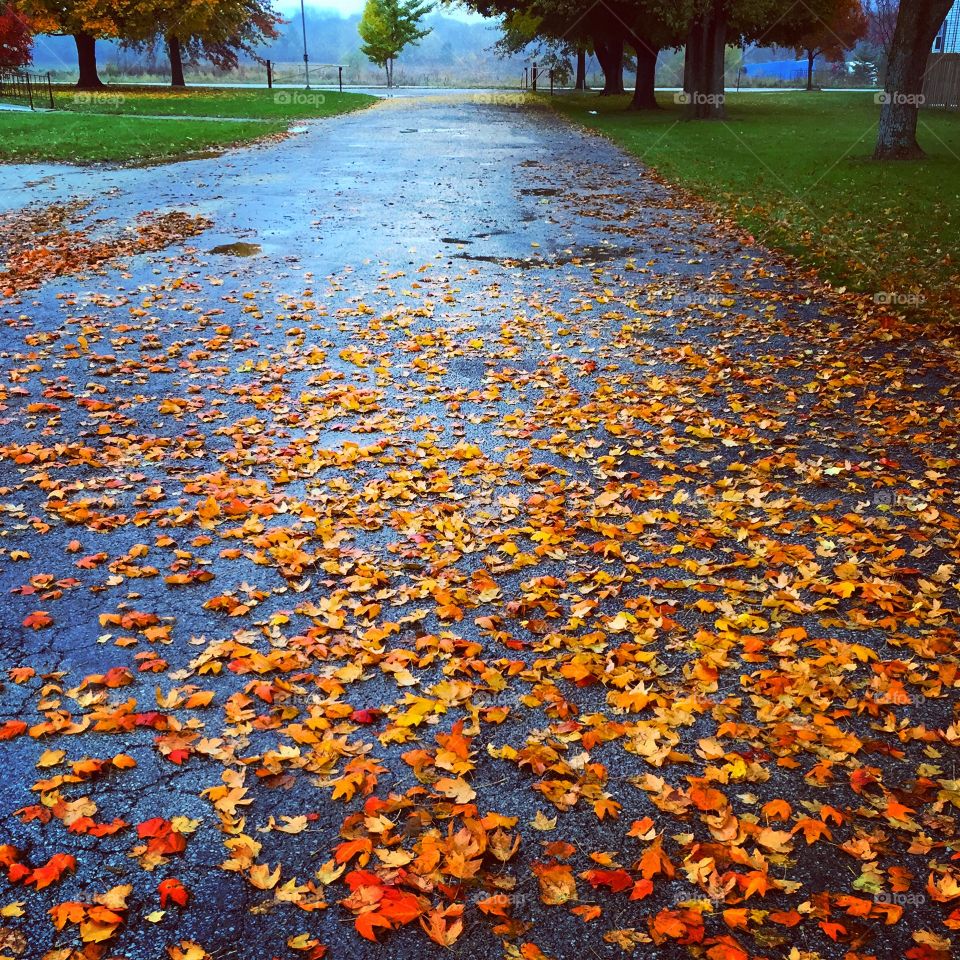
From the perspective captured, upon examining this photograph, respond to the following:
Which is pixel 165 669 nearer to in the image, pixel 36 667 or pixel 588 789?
pixel 36 667

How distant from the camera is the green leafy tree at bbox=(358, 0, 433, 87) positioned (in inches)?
2613

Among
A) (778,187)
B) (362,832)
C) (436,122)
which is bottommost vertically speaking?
(362,832)

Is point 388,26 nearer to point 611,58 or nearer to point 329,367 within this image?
point 611,58

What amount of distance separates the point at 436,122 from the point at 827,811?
107 feet

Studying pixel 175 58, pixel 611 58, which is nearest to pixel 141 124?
pixel 611 58

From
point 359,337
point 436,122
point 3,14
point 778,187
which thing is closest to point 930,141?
point 778,187

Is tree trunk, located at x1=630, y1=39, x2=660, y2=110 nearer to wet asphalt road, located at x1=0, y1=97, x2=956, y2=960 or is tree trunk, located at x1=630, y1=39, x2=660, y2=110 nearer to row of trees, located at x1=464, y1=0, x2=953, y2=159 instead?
row of trees, located at x1=464, y1=0, x2=953, y2=159

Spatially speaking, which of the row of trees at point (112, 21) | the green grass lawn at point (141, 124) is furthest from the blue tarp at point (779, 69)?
the green grass lawn at point (141, 124)

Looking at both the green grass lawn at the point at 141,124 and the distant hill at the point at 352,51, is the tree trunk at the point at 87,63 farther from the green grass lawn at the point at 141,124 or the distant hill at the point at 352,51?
the distant hill at the point at 352,51

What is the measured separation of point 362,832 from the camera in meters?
3.01

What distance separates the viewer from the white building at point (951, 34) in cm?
3803

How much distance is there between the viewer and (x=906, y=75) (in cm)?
1794

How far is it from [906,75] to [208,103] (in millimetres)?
27503

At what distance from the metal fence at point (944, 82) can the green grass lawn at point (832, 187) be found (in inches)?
109
